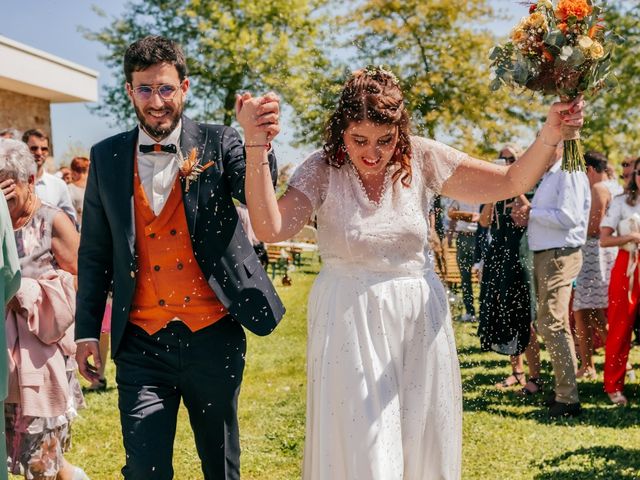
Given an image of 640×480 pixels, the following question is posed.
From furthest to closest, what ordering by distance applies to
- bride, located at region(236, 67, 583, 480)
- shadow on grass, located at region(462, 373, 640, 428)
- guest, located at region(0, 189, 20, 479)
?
shadow on grass, located at region(462, 373, 640, 428)
bride, located at region(236, 67, 583, 480)
guest, located at region(0, 189, 20, 479)

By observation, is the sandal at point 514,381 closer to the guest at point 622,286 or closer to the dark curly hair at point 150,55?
the guest at point 622,286

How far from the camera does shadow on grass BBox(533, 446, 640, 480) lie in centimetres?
525

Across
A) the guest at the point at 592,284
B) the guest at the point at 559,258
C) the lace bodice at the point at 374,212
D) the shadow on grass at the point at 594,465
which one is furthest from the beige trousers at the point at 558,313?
the lace bodice at the point at 374,212

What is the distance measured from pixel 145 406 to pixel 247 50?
25.1 m

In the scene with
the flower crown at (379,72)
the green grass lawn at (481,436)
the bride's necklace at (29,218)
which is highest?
the flower crown at (379,72)

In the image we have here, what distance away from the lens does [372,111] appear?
10.9ft

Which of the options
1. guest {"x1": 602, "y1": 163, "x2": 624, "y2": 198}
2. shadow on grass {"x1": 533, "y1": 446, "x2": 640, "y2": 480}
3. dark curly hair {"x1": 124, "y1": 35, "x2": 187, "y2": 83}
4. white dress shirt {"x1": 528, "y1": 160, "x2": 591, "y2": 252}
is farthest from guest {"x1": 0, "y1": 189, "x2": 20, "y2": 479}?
guest {"x1": 602, "y1": 163, "x2": 624, "y2": 198}

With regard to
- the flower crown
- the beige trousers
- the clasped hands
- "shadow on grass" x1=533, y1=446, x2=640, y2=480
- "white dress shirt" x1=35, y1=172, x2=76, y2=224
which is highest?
the flower crown

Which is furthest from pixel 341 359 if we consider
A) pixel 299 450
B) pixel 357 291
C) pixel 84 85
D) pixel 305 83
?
pixel 84 85

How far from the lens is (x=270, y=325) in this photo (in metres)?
3.60

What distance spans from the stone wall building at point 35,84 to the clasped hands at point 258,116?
16.9 metres

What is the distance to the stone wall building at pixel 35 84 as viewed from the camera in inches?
741

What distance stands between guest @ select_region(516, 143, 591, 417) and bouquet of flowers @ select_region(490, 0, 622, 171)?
132 inches

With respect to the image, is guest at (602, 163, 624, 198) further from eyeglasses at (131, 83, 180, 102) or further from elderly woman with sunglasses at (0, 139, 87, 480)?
eyeglasses at (131, 83, 180, 102)
